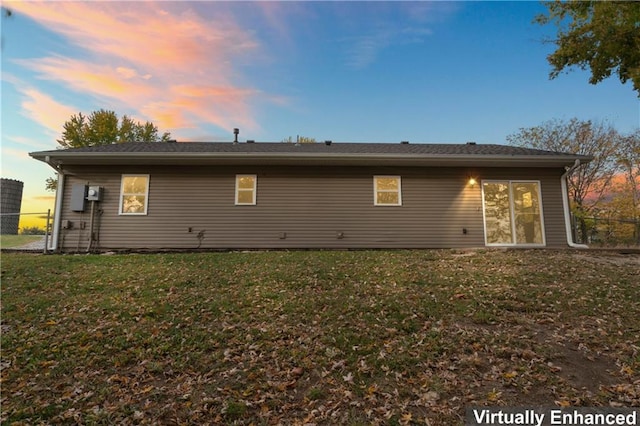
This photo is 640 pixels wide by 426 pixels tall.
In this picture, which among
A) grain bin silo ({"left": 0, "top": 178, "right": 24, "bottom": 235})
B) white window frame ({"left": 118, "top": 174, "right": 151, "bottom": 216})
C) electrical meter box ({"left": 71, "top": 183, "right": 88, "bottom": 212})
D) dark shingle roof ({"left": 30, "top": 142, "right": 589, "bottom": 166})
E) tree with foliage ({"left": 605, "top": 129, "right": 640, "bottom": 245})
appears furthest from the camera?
tree with foliage ({"left": 605, "top": 129, "right": 640, "bottom": 245})

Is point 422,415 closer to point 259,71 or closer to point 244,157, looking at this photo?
point 244,157

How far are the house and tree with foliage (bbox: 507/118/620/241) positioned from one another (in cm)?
1087

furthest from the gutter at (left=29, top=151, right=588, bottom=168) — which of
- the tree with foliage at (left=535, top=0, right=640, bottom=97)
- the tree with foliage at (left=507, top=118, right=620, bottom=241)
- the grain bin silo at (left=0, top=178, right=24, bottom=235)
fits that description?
the tree with foliage at (left=507, top=118, right=620, bottom=241)

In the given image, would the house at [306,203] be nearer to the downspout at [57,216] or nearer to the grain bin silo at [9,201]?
the downspout at [57,216]

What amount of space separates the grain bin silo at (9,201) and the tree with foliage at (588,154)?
28529 mm

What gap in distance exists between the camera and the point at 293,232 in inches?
398

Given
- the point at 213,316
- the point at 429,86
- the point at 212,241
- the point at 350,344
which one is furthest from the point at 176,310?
the point at 429,86

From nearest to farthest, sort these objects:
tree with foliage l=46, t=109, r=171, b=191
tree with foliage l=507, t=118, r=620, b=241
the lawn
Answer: the lawn, tree with foliage l=507, t=118, r=620, b=241, tree with foliage l=46, t=109, r=171, b=191

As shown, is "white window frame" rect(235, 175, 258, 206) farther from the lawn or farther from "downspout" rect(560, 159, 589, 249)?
"downspout" rect(560, 159, 589, 249)

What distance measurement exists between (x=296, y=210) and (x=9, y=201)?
47.8ft

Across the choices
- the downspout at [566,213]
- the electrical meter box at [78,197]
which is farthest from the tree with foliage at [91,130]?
the downspout at [566,213]

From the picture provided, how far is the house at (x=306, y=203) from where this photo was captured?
9984 millimetres

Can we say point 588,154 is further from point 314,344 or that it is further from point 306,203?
point 314,344

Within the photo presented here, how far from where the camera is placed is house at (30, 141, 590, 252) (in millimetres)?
9984
